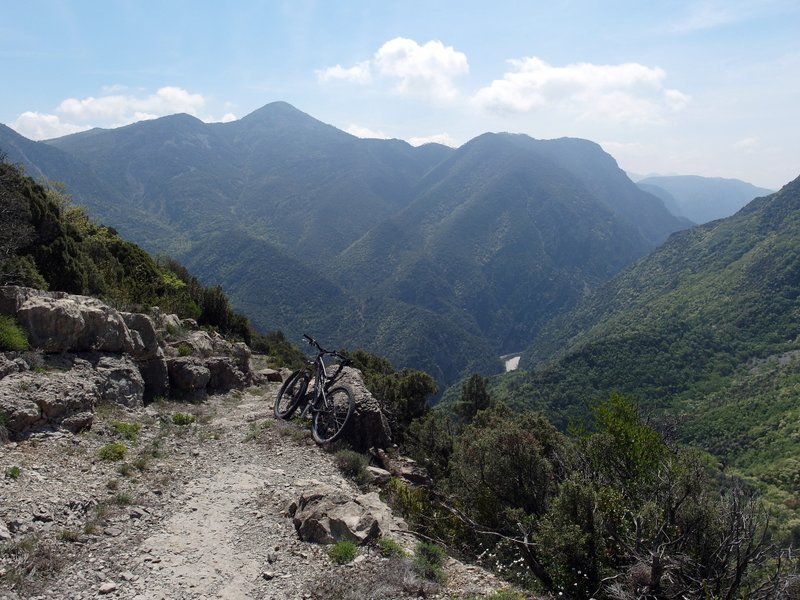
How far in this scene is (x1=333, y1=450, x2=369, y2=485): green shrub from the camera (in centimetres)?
912

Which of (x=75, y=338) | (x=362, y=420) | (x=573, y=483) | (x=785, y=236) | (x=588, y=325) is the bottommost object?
(x=588, y=325)

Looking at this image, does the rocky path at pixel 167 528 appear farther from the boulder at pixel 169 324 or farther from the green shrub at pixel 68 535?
the boulder at pixel 169 324

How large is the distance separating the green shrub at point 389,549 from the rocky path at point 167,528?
0.14 metres

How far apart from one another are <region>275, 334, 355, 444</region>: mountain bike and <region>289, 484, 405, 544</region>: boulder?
297 centimetres

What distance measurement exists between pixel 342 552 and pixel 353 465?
3.42m

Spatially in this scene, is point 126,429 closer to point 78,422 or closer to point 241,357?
point 78,422

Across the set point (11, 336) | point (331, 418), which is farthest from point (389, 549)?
point (11, 336)

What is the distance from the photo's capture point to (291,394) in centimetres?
1283

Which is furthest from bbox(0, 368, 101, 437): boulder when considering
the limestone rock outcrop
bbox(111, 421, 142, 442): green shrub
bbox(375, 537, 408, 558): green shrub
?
bbox(375, 537, 408, 558): green shrub

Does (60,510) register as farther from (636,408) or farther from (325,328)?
(325,328)

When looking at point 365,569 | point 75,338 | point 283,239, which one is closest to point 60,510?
point 365,569

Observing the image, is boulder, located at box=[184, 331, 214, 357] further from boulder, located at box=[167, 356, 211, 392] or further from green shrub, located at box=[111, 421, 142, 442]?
green shrub, located at box=[111, 421, 142, 442]

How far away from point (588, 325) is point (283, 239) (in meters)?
104

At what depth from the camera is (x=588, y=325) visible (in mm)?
134625
